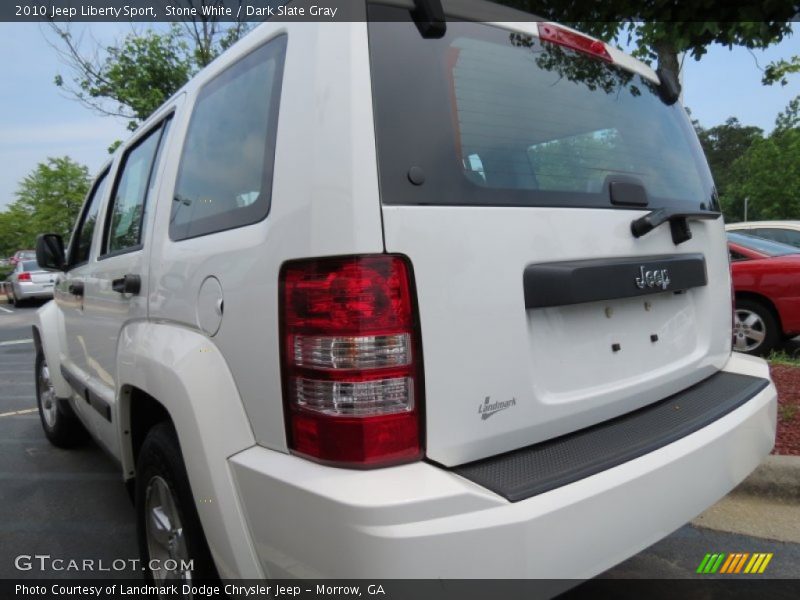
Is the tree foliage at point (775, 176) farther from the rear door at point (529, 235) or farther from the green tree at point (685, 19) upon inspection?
the rear door at point (529, 235)

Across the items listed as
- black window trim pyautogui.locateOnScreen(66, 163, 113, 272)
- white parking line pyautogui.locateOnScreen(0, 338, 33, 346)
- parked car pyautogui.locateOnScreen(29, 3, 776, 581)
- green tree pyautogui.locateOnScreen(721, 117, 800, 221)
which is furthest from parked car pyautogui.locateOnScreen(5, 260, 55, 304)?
green tree pyautogui.locateOnScreen(721, 117, 800, 221)

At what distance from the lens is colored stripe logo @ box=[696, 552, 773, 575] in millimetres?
2438

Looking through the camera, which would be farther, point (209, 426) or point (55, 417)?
point (55, 417)

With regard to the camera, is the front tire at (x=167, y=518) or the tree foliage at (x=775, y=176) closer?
the front tire at (x=167, y=518)

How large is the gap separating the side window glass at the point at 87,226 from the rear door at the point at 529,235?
8.11 ft

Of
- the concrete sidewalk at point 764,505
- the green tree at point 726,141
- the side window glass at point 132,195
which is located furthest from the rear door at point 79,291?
the green tree at point 726,141

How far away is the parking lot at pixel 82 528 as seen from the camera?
254 cm

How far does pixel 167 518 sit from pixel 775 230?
303 inches

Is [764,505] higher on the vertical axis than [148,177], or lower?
lower

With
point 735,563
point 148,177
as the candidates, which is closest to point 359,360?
point 148,177

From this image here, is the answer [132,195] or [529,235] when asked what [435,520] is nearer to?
[529,235]

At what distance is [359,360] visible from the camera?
135 cm

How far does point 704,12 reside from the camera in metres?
3.24

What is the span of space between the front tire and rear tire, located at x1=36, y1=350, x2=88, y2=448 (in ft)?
6.97
